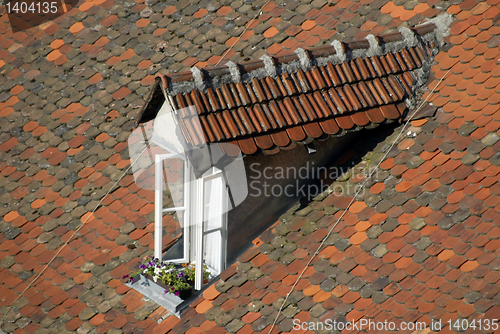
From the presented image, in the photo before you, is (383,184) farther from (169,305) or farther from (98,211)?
(98,211)

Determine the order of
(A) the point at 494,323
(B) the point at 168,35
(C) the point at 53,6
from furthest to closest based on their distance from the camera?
(C) the point at 53,6, (B) the point at 168,35, (A) the point at 494,323

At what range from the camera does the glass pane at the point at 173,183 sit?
745 centimetres

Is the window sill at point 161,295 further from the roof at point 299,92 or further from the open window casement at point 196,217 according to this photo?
the roof at point 299,92

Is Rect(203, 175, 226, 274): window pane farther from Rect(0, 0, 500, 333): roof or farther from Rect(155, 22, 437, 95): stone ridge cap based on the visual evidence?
Rect(155, 22, 437, 95): stone ridge cap

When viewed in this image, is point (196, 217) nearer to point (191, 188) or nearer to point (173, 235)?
point (191, 188)

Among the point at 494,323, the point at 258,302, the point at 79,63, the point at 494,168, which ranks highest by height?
the point at 79,63

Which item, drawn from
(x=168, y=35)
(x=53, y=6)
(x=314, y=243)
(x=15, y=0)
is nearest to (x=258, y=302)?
(x=314, y=243)

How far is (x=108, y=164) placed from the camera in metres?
8.06

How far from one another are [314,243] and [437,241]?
1283 mm

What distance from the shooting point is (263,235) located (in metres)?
6.95

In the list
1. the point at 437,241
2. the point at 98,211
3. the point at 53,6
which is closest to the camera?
the point at 437,241
